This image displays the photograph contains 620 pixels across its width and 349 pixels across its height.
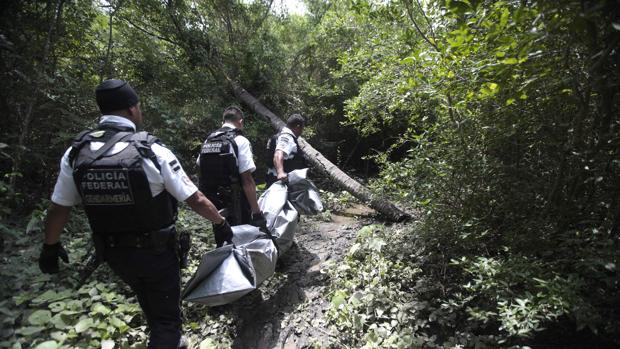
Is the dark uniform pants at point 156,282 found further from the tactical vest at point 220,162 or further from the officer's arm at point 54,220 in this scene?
the tactical vest at point 220,162

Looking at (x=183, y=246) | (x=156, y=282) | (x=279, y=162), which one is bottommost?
(x=156, y=282)

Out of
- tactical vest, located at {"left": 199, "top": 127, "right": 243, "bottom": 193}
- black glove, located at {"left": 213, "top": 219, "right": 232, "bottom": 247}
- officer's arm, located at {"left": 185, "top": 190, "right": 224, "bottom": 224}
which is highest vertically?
tactical vest, located at {"left": 199, "top": 127, "right": 243, "bottom": 193}

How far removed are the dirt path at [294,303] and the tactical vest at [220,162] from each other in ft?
4.27

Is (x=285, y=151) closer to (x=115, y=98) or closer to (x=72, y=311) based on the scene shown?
(x=115, y=98)

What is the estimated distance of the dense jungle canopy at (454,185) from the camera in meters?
1.78

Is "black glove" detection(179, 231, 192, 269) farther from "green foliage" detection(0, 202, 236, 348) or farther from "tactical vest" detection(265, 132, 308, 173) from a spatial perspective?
"tactical vest" detection(265, 132, 308, 173)

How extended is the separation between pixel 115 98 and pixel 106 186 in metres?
0.71

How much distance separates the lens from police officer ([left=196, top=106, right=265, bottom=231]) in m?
3.39

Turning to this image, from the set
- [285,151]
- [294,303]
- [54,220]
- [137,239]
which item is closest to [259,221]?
[294,303]

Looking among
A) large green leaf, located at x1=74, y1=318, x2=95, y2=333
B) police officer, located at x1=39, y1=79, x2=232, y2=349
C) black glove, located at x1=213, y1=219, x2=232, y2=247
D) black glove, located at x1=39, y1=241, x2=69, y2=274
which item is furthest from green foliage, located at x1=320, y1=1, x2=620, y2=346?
black glove, located at x1=39, y1=241, x2=69, y2=274

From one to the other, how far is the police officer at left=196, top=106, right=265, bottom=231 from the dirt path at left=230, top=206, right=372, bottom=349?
810mm

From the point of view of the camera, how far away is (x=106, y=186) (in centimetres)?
199

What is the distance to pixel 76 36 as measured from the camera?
5098mm

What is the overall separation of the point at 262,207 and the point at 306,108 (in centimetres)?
553
